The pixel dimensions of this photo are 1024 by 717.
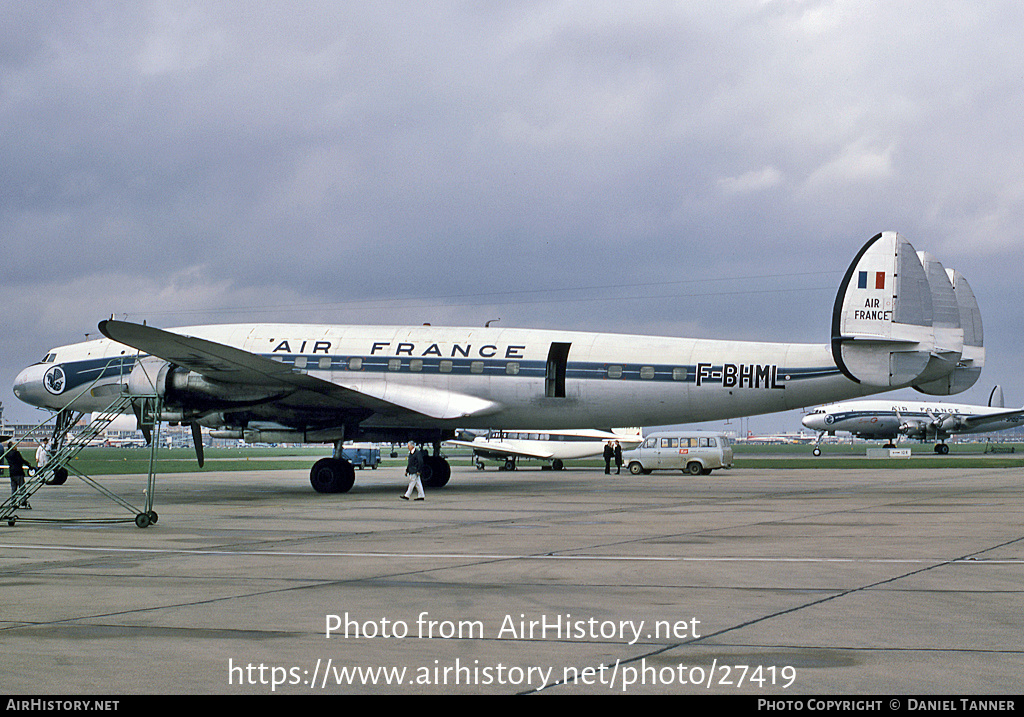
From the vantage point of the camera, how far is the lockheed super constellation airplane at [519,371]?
25.1 m

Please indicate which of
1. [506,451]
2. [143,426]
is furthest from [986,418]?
[143,426]

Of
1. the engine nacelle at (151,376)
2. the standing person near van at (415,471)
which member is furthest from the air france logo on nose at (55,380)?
the standing person near van at (415,471)

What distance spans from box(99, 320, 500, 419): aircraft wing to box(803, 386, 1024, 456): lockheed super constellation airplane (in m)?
70.5

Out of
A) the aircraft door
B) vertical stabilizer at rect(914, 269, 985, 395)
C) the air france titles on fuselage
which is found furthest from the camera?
the air france titles on fuselage

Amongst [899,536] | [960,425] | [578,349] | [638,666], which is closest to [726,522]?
[899,536]

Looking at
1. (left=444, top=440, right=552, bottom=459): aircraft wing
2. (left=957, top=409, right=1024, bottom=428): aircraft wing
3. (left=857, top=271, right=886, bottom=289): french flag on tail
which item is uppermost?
(left=857, top=271, right=886, bottom=289): french flag on tail

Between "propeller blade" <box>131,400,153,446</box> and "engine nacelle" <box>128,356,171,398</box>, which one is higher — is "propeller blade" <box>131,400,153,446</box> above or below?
below

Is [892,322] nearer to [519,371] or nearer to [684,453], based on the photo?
[519,371]

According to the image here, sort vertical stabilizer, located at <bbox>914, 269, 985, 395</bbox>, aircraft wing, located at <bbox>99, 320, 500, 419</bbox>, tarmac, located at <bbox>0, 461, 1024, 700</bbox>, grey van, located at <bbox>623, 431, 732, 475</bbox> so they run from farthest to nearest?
grey van, located at <bbox>623, 431, 732, 475</bbox>
vertical stabilizer, located at <bbox>914, 269, 985, 395</bbox>
aircraft wing, located at <bbox>99, 320, 500, 419</bbox>
tarmac, located at <bbox>0, 461, 1024, 700</bbox>

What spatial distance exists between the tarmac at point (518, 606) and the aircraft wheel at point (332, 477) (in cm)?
840

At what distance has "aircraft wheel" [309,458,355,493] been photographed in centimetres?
2844

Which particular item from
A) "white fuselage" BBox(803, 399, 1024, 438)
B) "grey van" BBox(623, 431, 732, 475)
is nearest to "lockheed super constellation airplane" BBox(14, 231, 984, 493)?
"grey van" BBox(623, 431, 732, 475)

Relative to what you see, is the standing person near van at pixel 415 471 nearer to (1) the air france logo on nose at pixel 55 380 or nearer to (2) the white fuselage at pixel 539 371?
(2) the white fuselage at pixel 539 371

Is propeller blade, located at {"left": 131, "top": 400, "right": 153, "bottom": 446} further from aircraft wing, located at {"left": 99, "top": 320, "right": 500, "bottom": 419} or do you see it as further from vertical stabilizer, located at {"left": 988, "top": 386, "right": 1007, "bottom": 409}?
vertical stabilizer, located at {"left": 988, "top": 386, "right": 1007, "bottom": 409}
